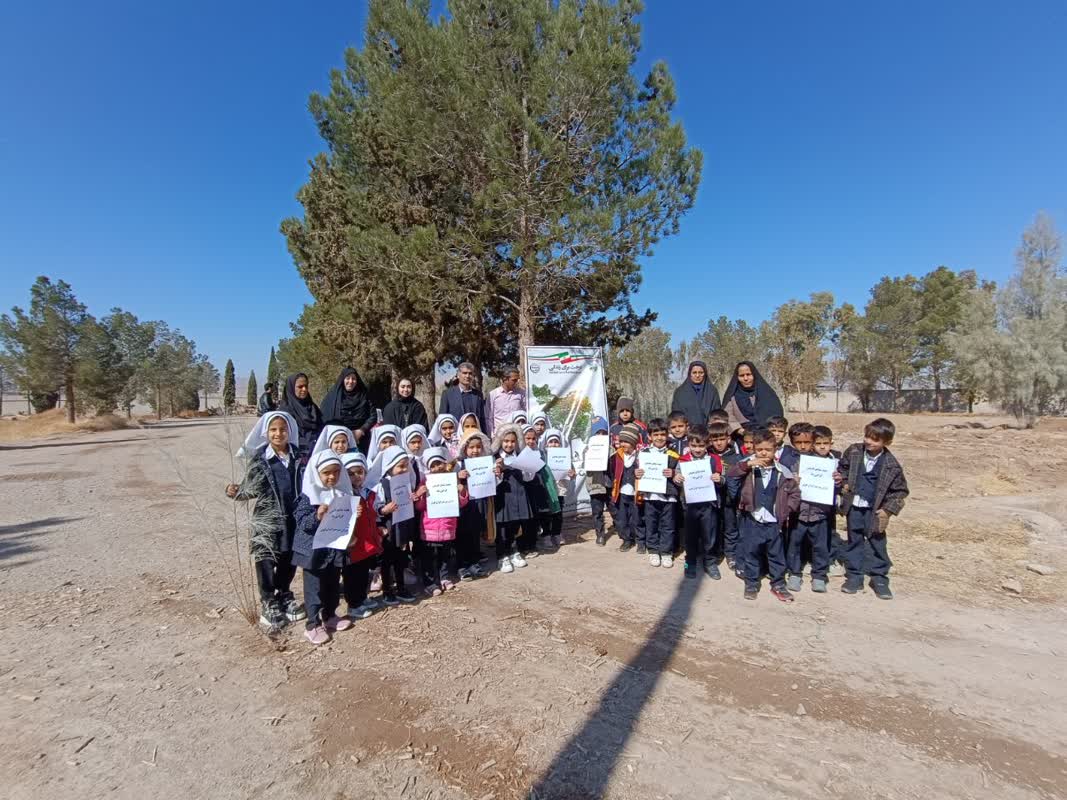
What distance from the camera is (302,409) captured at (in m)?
5.86

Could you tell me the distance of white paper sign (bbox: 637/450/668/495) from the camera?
5.34 metres

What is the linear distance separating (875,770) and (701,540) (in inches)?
107

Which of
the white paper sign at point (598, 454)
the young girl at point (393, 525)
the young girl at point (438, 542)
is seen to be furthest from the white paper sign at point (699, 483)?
the young girl at point (393, 525)

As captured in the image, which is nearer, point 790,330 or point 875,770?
point 875,770

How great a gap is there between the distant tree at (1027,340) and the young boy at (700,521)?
26.3m

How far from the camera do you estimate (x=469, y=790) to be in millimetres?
2361

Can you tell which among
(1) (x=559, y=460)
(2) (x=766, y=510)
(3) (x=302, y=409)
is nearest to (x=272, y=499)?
(3) (x=302, y=409)

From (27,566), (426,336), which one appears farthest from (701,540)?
(426,336)

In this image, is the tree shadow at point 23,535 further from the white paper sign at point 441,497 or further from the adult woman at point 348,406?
the white paper sign at point 441,497

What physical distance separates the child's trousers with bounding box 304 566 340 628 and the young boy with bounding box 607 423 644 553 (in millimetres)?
3165

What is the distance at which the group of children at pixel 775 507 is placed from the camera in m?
4.50

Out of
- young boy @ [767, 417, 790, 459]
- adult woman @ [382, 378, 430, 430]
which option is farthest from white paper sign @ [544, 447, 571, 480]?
young boy @ [767, 417, 790, 459]

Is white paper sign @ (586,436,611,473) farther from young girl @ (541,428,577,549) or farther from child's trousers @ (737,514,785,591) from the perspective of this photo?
child's trousers @ (737,514,785,591)

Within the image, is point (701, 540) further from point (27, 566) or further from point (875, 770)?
point (27, 566)
